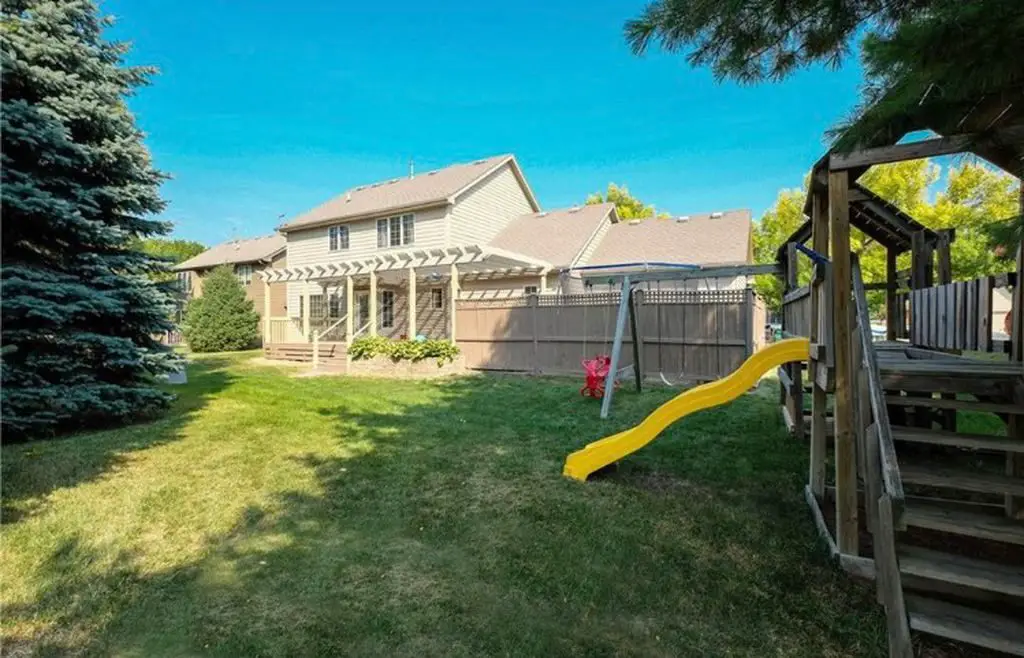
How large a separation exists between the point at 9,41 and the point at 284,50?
29.0 feet

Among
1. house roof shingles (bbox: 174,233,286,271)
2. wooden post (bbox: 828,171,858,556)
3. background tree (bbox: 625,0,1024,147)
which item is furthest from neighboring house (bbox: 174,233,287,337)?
wooden post (bbox: 828,171,858,556)

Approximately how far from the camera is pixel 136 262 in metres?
6.82

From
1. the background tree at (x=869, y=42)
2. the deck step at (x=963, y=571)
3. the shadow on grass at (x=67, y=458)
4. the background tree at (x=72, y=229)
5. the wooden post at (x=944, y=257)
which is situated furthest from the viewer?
the wooden post at (x=944, y=257)

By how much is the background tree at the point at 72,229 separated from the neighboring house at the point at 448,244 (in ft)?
25.1

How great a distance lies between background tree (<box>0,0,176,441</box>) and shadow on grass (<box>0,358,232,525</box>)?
347 mm

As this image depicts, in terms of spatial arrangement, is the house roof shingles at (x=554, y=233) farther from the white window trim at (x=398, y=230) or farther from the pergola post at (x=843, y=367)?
the pergola post at (x=843, y=367)

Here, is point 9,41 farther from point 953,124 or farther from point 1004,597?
point 1004,597

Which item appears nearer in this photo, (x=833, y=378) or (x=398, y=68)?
(x=833, y=378)

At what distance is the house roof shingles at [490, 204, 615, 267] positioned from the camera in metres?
17.1

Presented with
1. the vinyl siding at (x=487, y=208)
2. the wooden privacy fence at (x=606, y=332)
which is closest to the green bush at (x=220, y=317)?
the vinyl siding at (x=487, y=208)

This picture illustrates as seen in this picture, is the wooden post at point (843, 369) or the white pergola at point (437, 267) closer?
the wooden post at point (843, 369)

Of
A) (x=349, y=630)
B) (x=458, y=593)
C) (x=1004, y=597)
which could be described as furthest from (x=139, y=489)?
(x=1004, y=597)

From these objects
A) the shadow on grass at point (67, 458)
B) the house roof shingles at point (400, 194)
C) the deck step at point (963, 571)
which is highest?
the house roof shingles at point (400, 194)

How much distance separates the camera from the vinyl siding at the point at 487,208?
17.7 metres
